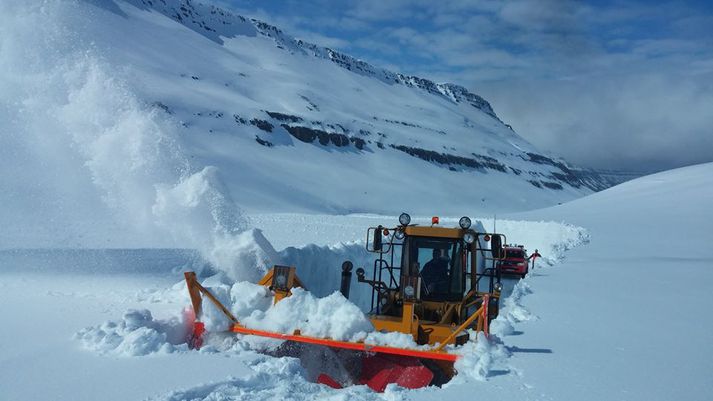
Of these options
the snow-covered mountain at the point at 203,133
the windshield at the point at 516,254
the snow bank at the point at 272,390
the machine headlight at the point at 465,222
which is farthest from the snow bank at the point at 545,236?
the snow bank at the point at 272,390

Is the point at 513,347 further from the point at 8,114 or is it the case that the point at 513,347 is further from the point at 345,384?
the point at 8,114

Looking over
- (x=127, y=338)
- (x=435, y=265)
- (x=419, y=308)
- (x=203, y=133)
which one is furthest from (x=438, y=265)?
(x=203, y=133)

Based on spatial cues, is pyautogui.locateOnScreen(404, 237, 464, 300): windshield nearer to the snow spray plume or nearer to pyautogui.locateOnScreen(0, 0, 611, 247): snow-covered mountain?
the snow spray plume

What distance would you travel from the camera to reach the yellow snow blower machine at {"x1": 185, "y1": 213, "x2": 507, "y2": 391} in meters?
6.14

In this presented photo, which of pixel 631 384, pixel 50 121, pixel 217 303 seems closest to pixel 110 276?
pixel 217 303

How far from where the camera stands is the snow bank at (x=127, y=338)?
562 centimetres

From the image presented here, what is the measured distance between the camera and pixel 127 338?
5.71m

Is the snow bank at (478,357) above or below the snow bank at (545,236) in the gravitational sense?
below

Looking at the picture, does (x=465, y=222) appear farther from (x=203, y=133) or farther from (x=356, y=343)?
(x=203, y=133)

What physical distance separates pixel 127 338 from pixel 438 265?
4287mm

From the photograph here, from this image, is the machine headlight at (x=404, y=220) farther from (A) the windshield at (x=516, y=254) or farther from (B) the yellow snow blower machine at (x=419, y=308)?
(A) the windshield at (x=516, y=254)

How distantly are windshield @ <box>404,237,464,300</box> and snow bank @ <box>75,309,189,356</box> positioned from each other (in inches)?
141

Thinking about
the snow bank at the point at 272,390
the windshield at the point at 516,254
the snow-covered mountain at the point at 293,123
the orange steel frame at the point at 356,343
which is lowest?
the snow bank at the point at 272,390

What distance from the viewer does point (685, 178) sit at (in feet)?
154
